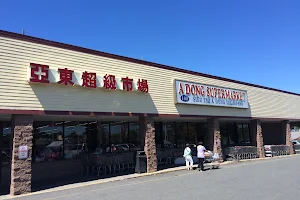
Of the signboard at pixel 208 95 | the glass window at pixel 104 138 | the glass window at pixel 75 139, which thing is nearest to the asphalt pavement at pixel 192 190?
the glass window at pixel 75 139

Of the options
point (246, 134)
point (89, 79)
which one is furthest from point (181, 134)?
point (89, 79)

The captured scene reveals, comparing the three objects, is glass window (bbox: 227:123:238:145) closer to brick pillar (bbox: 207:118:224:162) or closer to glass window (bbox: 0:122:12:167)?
brick pillar (bbox: 207:118:224:162)

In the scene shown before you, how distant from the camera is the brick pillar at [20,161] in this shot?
11004 millimetres

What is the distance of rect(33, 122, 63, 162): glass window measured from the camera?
15.3 metres

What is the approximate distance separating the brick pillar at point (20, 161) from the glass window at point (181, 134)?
12941mm

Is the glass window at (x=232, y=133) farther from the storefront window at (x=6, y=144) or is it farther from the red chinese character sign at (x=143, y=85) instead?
the storefront window at (x=6, y=144)

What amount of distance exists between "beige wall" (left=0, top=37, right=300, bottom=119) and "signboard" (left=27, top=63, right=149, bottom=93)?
248 millimetres

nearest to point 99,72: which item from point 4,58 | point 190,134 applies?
point 4,58

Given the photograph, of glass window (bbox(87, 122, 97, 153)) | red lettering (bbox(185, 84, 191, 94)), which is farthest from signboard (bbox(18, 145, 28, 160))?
red lettering (bbox(185, 84, 191, 94))

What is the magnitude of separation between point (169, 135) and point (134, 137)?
139 inches

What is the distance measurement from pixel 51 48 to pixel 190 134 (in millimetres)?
14230

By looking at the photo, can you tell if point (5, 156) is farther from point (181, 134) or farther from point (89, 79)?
point (181, 134)

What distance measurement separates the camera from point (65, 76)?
12.6 metres

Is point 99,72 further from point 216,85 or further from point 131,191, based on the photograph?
point 216,85
